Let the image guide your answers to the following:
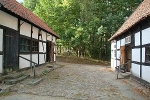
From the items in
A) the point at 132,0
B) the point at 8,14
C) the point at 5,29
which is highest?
the point at 132,0

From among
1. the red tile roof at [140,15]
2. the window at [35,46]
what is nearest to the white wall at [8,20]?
the window at [35,46]

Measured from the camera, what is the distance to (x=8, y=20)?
385 inches

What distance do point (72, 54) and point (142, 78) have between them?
2354cm

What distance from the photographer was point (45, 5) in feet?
93.6

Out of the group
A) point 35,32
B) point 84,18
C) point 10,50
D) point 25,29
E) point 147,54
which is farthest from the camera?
point 84,18

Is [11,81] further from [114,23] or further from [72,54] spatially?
[72,54]

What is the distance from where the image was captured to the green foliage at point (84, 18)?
2684cm

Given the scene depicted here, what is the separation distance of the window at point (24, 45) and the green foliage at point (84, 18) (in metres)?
13.7

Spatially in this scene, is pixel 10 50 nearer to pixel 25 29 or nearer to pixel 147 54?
pixel 25 29

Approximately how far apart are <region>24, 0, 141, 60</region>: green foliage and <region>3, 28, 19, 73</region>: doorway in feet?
53.2

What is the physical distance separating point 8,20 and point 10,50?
5.02ft

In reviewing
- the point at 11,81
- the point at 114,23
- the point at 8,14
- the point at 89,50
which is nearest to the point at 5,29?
the point at 8,14

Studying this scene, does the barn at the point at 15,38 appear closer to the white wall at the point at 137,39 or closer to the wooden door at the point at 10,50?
the wooden door at the point at 10,50

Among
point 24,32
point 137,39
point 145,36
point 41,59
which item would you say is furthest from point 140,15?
point 41,59
